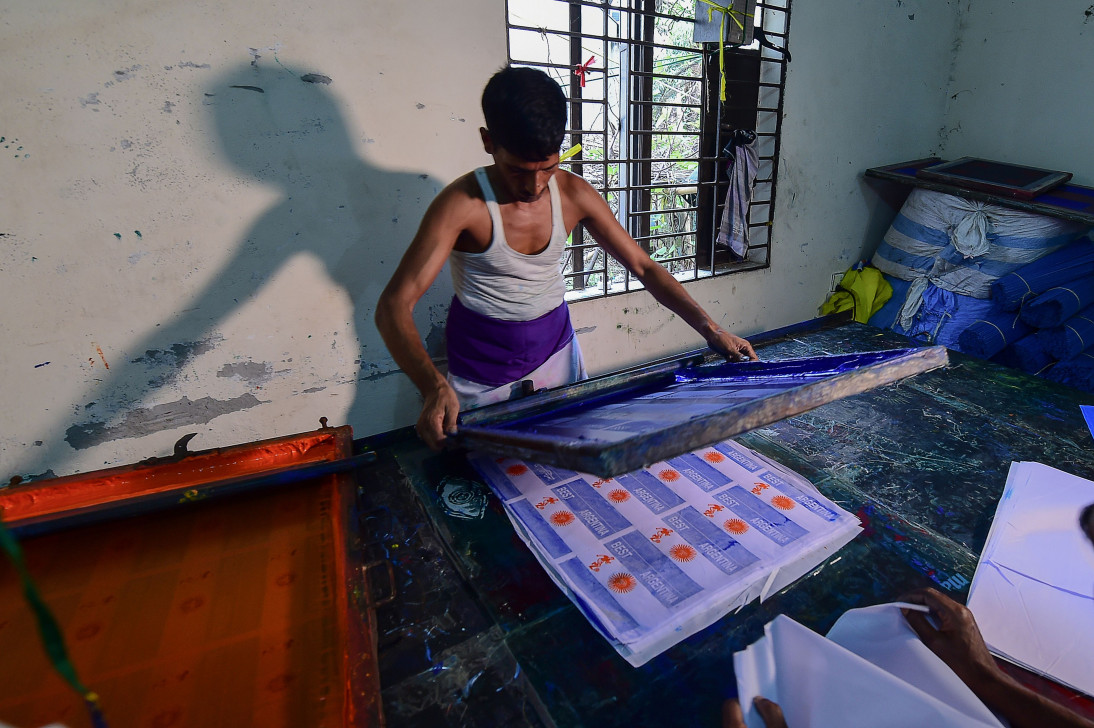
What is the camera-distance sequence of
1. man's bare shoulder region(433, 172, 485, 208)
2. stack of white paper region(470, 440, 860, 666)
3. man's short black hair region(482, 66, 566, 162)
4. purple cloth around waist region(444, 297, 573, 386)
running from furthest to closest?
purple cloth around waist region(444, 297, 573, 386) → man's bare shoulder region(433, 172, 485, 208) → man's short black hair region(482, 66, 566, 162) → stack of white paper region(470, 440, 860, 666)

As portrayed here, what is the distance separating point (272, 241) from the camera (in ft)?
6.46

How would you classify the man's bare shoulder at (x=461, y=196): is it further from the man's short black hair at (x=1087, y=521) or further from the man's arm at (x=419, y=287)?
the man's short black hair at (x=1087, y=521)

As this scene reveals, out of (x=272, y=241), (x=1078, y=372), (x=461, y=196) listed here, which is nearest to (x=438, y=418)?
(x=461, y=196)

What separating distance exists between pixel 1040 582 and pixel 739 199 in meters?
2.48

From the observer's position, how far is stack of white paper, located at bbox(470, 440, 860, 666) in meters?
0.86

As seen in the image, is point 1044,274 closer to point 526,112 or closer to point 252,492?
point 526,112

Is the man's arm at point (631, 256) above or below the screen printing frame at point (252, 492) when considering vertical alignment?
above

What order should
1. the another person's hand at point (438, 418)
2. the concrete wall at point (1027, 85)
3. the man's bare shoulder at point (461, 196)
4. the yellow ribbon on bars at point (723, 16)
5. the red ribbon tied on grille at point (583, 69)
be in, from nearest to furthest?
the another person's hand at point (438, 418)
the man's bare shoulder at point (461, 196)
the red ribbon tied on grille at point (583, 69)
the yellow ribbon on bars at point (723, 16)
the concrete wall at point (1027, 85)

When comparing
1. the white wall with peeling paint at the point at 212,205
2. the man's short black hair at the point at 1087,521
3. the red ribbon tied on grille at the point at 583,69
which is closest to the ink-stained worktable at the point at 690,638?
the man's short black hair at the point at 1087,521

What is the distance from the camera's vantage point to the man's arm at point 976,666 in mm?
691

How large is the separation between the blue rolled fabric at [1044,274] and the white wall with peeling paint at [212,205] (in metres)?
3.02

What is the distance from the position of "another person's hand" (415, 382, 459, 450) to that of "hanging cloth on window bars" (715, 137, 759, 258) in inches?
98.5

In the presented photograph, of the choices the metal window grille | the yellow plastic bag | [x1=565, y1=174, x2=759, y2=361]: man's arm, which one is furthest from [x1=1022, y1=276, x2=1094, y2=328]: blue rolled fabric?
[x1=565, y1=174, x2=759, y2=361]: man's arm

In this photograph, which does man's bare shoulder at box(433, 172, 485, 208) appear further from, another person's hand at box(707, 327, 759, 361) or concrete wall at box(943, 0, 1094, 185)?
concrete wall at box(943, 0, 1094, 185)
